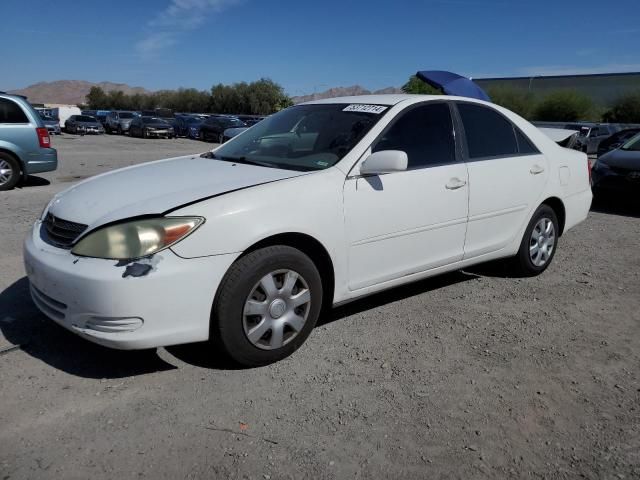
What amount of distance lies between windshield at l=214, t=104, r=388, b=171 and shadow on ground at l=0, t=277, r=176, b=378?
1.50 metres

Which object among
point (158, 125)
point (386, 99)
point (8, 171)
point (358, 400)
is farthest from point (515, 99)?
point (358, 400)

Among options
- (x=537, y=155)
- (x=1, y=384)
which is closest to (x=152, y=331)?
(x=1, y=384)

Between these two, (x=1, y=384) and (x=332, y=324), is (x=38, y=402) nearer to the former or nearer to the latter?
(x=1, y=384)

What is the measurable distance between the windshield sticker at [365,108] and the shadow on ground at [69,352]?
84.5 inches

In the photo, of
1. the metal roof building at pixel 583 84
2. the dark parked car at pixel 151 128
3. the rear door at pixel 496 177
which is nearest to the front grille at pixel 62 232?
the rear door at pixel 496 177

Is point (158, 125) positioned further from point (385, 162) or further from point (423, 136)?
point (385, 162)

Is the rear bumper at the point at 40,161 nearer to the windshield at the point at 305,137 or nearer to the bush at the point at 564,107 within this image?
the windshield at the point at 305,137

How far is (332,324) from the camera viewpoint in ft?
12.7

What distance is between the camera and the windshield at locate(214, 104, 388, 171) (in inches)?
143

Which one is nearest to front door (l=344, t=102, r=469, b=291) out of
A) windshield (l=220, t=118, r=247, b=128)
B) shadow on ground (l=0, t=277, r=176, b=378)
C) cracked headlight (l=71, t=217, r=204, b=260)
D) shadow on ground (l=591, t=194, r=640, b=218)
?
cracked headlight (l=71, t=217, r=204, b=260)

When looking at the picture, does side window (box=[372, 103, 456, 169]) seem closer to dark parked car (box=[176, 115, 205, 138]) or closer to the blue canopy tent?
the blue canopy tent

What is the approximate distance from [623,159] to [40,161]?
9836mm

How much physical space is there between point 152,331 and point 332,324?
1.46m

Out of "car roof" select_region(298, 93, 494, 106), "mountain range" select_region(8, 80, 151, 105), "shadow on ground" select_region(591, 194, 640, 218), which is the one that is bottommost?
"shadow on ground" select_region(591, 194, 640, 218)
